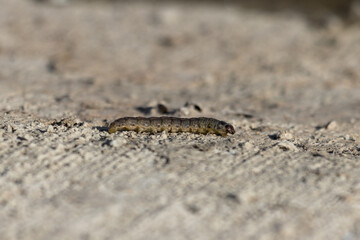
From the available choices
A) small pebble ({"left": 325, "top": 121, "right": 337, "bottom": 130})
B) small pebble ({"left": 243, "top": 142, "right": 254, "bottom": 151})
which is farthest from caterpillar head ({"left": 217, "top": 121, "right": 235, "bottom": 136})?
small pebble ({"left": 325, "top": 121, "right": 337, "bottom": 130})

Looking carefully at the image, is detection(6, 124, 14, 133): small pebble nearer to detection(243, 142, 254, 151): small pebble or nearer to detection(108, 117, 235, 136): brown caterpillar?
detection(108, 117, 235, 136): brown caterpillar

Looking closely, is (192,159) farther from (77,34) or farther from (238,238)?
(77,34)

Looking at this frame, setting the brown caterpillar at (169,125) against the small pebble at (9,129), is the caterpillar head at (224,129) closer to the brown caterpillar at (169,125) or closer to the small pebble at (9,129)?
the brown caterpillar at (169,125)

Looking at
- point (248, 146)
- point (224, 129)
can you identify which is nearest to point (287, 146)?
point (248, 146)

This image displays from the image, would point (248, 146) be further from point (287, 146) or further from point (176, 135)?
point (176, 135)

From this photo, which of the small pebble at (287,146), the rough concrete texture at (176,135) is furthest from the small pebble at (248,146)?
the small pebble at (287,146)
